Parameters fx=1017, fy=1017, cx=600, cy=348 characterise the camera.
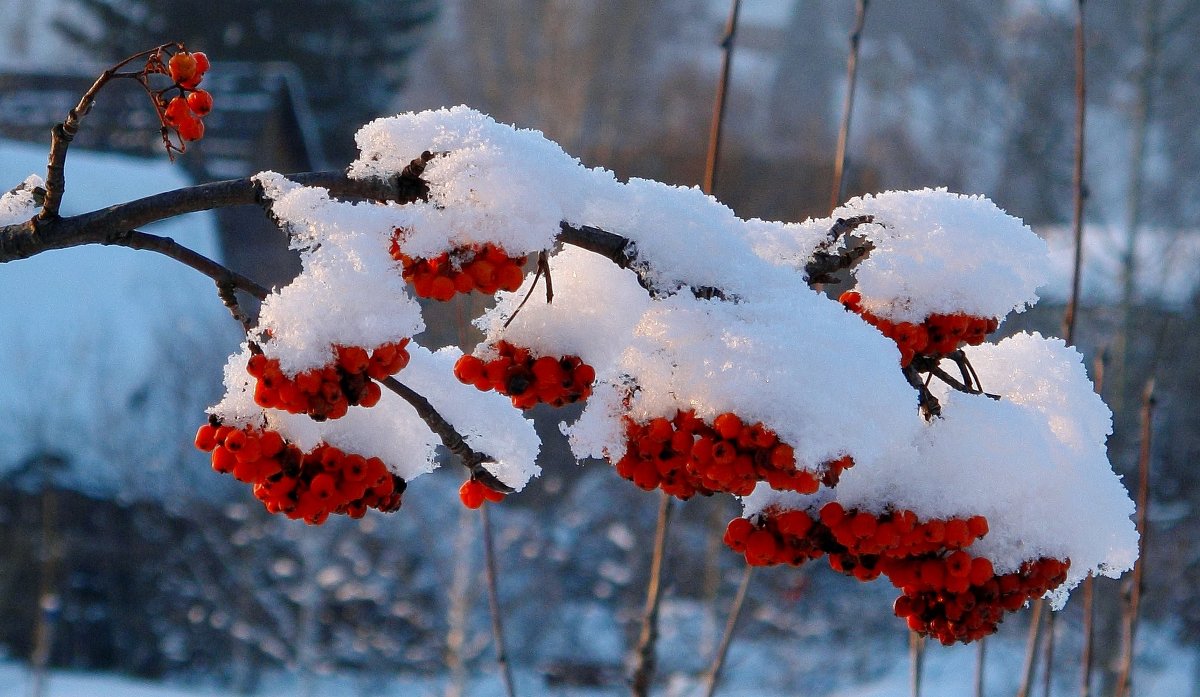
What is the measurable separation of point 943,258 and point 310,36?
1644cm

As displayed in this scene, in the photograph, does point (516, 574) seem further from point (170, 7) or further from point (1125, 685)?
point (170, 7)

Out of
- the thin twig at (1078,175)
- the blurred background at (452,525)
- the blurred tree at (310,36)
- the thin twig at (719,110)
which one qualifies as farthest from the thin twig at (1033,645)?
the blurred tree at (310,36)

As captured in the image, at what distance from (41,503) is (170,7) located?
Result: 8821mm

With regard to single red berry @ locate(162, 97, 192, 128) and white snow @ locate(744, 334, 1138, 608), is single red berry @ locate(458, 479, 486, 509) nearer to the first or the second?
white snow @ locate(744, 334, 1138, 608)

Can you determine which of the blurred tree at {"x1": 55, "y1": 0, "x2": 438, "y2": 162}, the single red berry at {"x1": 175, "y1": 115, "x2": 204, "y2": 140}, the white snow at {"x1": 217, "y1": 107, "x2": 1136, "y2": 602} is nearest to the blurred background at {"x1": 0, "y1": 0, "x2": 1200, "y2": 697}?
the blurred tree at {"x1": 55, "y1": 0, "x2": 438, "y2": 162}

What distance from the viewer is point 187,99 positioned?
1.41 m

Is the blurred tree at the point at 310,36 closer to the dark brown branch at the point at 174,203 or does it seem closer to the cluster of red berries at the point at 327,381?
the dark brown branch at the point at 174,203

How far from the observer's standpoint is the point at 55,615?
8.64 metres

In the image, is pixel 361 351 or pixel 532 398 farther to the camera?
pixel 532 398

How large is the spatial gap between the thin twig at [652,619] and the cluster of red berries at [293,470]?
745mm

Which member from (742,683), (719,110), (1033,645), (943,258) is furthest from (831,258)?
(742,683)

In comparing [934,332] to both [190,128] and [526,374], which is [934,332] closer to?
[526,374]

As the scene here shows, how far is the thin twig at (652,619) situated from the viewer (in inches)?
69.3

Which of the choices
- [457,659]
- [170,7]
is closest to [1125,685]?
[457,659]
